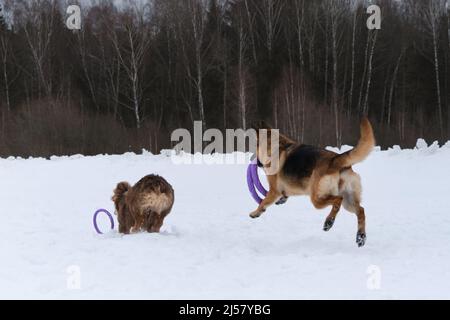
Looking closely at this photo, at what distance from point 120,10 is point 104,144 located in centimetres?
799

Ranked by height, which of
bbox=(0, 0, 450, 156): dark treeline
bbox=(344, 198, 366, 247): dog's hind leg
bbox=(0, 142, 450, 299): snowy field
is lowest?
bbox=(0, 142, 450, 299): snowy field

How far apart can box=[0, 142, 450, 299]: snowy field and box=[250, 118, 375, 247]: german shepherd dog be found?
49 centimetres

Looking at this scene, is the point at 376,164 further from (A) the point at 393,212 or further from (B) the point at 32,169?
(B) the point at 32,169

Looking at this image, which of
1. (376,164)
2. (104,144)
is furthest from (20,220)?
(104,144)

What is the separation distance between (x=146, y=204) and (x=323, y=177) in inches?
84.9

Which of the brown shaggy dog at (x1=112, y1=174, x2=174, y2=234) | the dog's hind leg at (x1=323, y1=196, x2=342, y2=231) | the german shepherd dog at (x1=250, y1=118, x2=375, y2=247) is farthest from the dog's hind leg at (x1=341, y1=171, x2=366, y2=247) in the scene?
the brown shaggy dog at (x1=112, y1=174, x2=174, y2=234)

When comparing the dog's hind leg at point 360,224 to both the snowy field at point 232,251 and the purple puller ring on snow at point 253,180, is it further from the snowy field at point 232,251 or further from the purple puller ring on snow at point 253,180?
the purple puller ring on snow at point 253,180

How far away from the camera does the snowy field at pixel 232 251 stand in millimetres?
3900

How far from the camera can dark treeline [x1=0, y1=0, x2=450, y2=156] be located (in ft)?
80.6

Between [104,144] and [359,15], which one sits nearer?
[104,144]

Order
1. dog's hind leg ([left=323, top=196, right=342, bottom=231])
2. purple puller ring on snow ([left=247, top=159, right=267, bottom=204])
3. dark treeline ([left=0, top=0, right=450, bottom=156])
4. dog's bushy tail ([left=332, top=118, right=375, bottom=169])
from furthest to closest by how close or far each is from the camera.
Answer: dark treeline ([left=0, top=0, right=450, bottom=156]) → purple puller ring on snow ([left=247, top=159, right=267, bottom=204]) → dog's hind leg ([left=323, top=196, right=342, bottom=231]) → dog's bushy tail ([left=332, top=118, right=375, bottom=169])

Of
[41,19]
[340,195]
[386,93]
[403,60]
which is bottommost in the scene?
[340,195]

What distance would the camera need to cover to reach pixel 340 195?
5.18 meters

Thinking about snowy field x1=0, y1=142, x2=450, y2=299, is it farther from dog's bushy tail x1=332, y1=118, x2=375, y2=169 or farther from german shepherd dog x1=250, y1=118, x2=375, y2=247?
dog's bushy tail x1=332, y1=118, x2=375, y2=169
